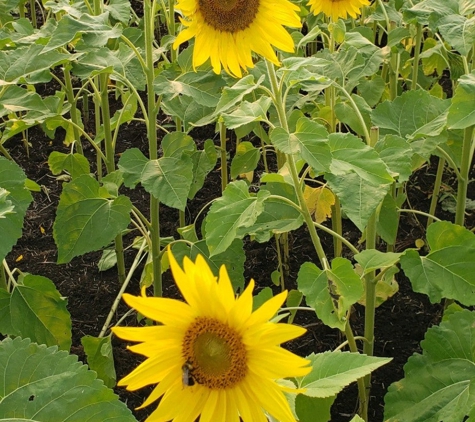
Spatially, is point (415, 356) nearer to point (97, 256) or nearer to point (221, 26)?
point (221, 26)

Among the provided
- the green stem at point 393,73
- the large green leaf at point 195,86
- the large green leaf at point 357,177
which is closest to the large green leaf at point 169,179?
the large green leaf at point 195,86

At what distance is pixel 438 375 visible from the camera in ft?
4.87

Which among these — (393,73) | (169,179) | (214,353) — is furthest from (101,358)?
(393,73)

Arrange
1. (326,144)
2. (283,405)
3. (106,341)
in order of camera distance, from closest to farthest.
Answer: (283,405), (326,144), (106,341)

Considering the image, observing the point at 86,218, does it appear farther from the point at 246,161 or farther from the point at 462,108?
the point at 462,108

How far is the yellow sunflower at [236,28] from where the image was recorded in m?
1.52

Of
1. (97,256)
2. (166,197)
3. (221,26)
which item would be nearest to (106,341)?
(166,197)

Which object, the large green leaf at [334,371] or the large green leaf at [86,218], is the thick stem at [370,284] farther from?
the large green leaf at [86,218]

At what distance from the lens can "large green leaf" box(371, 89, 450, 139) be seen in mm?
1749

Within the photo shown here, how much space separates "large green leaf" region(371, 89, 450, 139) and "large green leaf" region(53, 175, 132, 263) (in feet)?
2.22

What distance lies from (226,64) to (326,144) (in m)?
→ 0.34

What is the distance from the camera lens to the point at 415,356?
1534 mm

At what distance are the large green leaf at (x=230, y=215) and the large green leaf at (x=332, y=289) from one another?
154 millimetres

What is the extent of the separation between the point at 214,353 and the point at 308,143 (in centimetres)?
55
